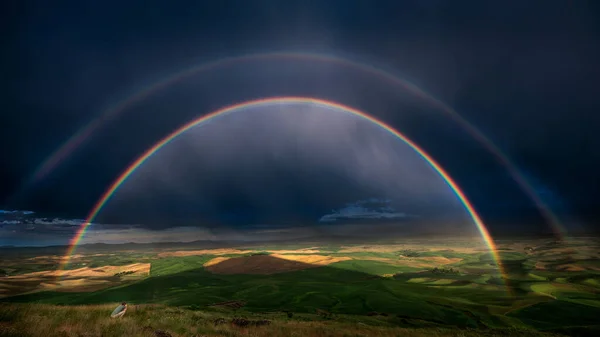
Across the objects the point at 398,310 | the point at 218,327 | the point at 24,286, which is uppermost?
the point at 218,327

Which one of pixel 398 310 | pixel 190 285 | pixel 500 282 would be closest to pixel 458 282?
pixel 500 282

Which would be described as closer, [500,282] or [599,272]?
[500,282]

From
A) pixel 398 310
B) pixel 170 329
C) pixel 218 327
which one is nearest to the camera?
pixel 170 329

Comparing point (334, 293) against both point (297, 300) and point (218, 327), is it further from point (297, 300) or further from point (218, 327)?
point (218, 327)

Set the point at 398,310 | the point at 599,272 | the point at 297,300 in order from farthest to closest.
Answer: the point at 599,272 → the point at 297,300 → the point at 398,310

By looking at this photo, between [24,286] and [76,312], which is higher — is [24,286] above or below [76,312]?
below

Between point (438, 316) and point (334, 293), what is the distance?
4336 centimetres

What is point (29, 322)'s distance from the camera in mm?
16156

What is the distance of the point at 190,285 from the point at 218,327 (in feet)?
488

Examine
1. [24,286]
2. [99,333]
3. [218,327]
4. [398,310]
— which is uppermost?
[99,333]

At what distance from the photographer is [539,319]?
8400cm

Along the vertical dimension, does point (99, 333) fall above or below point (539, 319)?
above

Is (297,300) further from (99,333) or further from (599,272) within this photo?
(599,272)

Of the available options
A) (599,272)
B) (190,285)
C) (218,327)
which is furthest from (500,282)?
(218,327)
